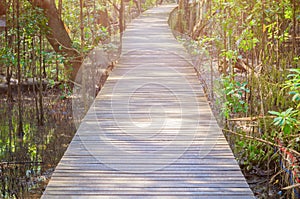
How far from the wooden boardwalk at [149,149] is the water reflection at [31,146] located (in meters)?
1.02

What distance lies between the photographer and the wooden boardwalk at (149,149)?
125 inches

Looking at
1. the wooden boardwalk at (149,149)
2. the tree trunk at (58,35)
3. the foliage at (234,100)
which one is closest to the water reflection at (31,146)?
the tree trunk at (58,35)

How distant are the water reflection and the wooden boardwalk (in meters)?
1.02

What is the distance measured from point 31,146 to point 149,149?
115 inches

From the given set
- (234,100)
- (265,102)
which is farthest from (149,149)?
(234,100)

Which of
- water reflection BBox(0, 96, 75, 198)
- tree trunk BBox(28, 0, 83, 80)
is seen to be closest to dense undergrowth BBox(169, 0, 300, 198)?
water reflection BBox(0, 96, 75, 198)

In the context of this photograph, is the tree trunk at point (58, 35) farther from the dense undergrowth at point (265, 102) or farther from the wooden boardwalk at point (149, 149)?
the dense undergrowth at point (265, 102)

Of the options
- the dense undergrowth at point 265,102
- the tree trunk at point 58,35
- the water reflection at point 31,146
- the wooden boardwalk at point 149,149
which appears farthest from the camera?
the tree trunk at point 58,35

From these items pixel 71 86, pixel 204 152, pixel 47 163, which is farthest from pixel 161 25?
pixel 204 152

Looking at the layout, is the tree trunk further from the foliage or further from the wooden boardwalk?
the foliage

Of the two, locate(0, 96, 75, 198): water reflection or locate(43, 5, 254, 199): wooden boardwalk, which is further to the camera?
locate(0, 96, 75, 198): water reflection

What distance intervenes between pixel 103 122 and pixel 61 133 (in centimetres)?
280

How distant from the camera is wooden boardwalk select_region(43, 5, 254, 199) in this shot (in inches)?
125

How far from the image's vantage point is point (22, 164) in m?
5.67
